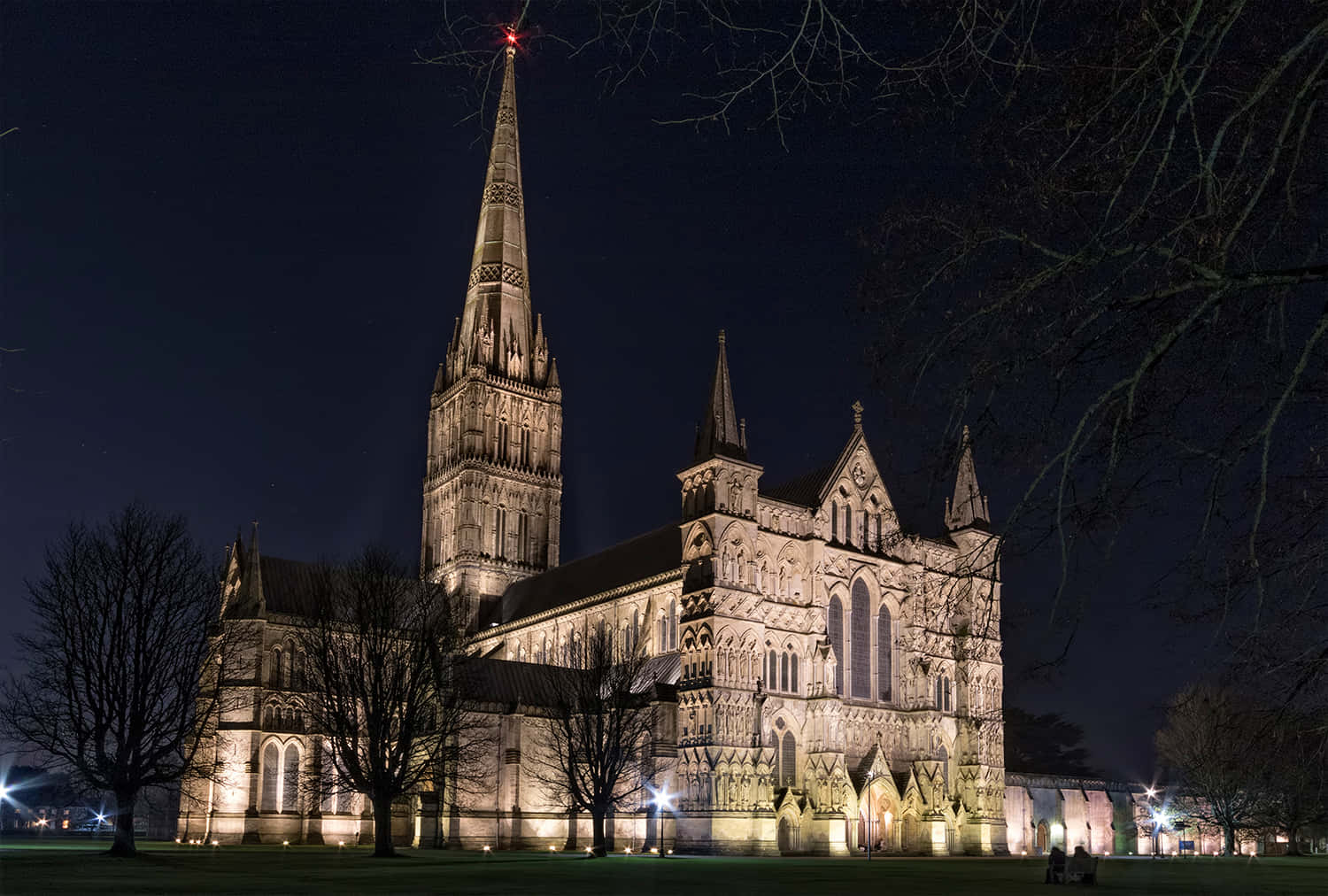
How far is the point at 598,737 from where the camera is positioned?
50562 mm

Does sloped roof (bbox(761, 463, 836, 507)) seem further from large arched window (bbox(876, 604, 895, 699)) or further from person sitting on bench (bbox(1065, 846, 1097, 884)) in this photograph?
person sitting on bench (bbox(1065, 846, 1097, 884))

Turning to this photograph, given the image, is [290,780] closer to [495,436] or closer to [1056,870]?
[495,436]

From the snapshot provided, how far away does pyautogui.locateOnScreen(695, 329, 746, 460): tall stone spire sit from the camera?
59250mm

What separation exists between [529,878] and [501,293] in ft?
244

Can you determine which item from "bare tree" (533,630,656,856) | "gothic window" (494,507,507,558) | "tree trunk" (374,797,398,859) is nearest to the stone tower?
"gothic window" (494,507,507,558)

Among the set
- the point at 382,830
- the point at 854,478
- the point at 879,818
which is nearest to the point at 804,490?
the point at 854,478

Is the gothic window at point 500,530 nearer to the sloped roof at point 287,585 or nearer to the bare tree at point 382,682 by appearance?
the sloped roof at point 287,585

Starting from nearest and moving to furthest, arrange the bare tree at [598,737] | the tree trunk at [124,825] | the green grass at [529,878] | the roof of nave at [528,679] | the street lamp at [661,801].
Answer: the green grass at [529,878], the tree trunk at [124,825], the bare tree at [598,737], the street lamp at [661,801], the roof of nave at [528,679]

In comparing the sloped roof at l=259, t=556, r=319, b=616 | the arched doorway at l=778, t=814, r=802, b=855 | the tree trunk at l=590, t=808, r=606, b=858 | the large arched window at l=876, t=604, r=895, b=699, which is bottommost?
the arched doorway at l=778, t=814, r=802, b=855

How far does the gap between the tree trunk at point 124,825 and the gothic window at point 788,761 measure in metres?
29.3

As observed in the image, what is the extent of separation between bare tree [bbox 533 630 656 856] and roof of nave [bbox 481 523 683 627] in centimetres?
760

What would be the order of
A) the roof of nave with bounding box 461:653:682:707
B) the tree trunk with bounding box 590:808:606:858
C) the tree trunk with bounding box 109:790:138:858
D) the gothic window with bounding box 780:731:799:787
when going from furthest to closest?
the roof of nave with bounding box 461:653:682:707
the gothic window with bounding box 780:731:799:787
the tree trunk with bounding box 590:808:606:858
the tree trunk with bounding box 109:790:138:858

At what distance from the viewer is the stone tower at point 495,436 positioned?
90.1 m

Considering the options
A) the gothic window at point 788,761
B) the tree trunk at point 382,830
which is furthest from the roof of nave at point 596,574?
the tree trunk at point 382,830
